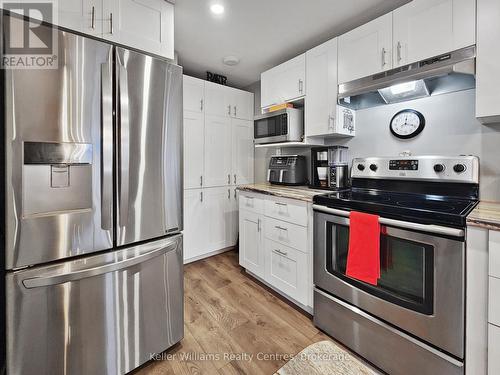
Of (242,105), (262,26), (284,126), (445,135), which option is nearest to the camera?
(445,135)

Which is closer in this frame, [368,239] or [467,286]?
[467,286]

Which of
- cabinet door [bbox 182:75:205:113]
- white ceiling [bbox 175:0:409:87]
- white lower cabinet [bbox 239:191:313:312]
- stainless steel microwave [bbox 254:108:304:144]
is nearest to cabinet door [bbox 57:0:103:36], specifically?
white ceiling [bbox 175:0:409:87]

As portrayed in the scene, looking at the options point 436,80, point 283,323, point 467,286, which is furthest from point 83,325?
point 436,80

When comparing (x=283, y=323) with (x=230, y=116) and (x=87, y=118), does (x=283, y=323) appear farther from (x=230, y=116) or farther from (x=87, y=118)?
(x=230, y=116)

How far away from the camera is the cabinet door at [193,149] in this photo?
2834 millimetres

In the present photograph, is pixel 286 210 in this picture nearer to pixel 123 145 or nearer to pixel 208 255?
pixel 123 145

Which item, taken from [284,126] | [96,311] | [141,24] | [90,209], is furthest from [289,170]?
[96,311]

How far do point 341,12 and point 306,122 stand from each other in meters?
0.88

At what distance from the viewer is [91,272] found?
1.19m

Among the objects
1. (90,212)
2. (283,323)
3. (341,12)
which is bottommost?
(283,323)

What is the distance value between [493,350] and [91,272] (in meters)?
1.91

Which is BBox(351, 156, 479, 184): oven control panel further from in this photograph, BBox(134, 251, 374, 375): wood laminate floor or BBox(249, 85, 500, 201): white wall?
BBox(134, 251, 374, 375): wood laminate floor

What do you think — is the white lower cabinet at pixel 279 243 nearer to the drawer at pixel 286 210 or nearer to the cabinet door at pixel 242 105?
the drawer at pixel 286 210

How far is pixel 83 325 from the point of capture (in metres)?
1.20
